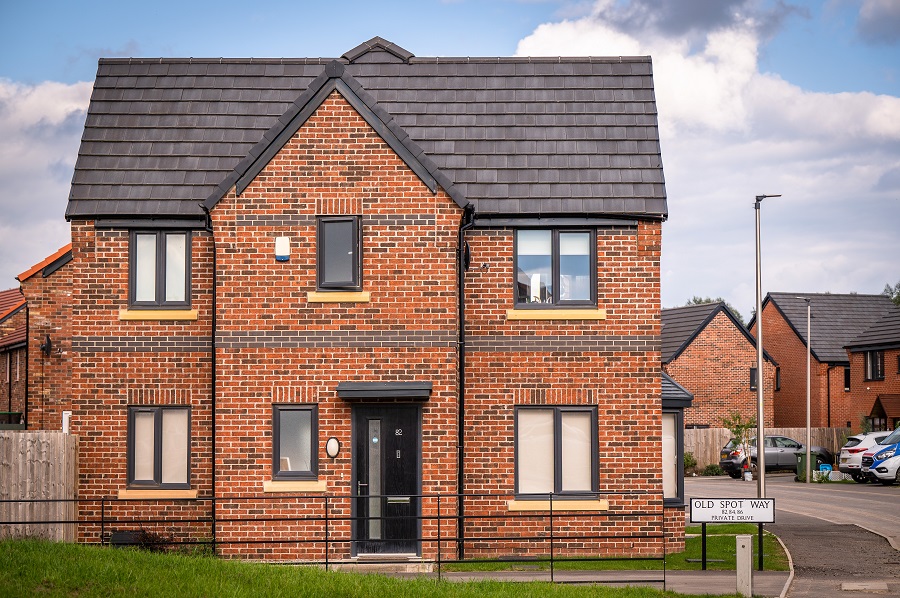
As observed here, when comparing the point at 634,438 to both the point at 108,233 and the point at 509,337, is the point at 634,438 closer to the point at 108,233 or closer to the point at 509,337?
the point at 509,337

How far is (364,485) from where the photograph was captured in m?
20.7

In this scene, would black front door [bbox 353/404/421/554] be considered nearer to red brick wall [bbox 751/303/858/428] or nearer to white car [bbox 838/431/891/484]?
white car [bbox 838/431/891/484]

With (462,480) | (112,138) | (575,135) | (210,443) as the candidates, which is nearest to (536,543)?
(462,480)

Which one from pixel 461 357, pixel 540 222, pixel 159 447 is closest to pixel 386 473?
pixel 461 357

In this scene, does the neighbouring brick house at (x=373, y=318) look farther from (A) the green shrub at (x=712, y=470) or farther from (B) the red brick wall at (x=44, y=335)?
(A) the green shrub at (x=712, y=470)

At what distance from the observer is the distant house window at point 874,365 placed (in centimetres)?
5541

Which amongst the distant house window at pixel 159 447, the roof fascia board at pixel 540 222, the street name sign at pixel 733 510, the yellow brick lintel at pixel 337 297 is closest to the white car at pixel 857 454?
the roof fascia board at pixel 540 222

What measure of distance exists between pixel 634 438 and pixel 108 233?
10.4 metres

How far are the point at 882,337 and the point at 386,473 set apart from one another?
4017 centimetres

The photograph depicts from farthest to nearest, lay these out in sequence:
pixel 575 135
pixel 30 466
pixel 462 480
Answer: pixel 575 135 < pixel 462 480 < pixel 30 466

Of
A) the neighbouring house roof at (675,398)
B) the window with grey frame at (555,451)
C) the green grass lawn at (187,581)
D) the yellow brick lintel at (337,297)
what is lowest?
the green grass lawn at (187,581)

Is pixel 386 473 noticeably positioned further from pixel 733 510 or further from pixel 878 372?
pixel 878 372

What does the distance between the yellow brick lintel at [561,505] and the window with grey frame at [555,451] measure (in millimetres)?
131

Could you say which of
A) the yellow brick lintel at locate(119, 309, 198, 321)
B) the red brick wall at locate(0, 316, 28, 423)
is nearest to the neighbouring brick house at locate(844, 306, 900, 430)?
the red brick wall at locate(0, 316, 28, 423)
